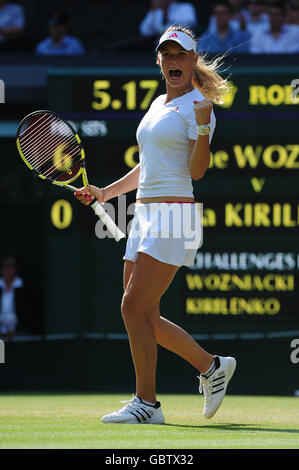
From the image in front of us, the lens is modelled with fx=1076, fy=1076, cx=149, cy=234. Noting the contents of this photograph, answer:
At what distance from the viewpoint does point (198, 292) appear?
27.9 ft

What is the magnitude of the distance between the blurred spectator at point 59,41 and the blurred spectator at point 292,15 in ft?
6.47

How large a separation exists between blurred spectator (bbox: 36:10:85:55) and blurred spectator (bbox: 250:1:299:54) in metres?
1.69

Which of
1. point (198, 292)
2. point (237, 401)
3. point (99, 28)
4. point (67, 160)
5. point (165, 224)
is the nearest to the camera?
point (165, 224)

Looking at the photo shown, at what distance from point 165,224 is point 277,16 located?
547 cm

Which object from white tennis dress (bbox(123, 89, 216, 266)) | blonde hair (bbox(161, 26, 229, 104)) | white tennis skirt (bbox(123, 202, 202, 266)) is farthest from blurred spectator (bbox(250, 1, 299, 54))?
white tennis skirt (bbox(123, 202, 202, 266))

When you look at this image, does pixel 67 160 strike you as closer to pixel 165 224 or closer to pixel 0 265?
pixel 165 224

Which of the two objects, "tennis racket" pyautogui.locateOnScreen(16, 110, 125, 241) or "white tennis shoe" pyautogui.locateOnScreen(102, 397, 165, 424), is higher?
"tennis racket" pyautogui.locateOnScreen(16, 110, 125, 241)

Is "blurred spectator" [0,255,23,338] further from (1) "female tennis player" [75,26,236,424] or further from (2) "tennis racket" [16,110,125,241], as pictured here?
(1) "female tennis player" [75,26,236,424]

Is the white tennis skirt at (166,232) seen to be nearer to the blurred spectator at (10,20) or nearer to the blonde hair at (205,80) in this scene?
the blonde hair at (205,80)

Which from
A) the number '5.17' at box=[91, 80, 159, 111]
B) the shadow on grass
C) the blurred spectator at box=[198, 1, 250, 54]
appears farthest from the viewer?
the blurred spectator at box=[198, 1, 250, 54]

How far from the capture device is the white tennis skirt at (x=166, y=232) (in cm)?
480

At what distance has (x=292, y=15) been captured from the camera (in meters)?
10.0

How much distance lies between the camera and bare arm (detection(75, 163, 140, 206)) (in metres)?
5.11
